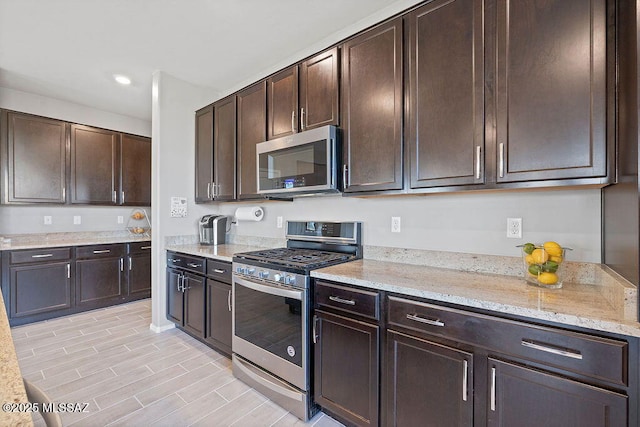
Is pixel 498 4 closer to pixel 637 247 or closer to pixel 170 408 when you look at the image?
pixel 637 247

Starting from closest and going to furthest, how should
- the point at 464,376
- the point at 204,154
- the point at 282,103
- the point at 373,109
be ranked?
the point at 464,376 < the point at 373,109 < the point at 282,103 < the point at 204,154

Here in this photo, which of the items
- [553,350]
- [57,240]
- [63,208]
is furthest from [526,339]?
[63,208]

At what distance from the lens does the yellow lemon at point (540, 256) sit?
4.52 feet

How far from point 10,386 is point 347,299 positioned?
1.30 meters

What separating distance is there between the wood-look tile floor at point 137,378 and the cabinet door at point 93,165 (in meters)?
1.60

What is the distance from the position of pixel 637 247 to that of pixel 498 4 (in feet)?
4.01

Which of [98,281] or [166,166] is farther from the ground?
[166,166]

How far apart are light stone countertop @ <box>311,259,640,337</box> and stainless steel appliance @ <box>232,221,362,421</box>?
0.73ft

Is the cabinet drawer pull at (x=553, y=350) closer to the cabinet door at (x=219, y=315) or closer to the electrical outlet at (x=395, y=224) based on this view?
the electrical outlet at (x=395, y=224)

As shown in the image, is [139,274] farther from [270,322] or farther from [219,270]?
[270,322]

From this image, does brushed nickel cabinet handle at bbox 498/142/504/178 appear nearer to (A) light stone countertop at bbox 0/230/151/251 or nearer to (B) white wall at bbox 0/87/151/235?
(A) light stone countertop at bbox 0/230/151/251

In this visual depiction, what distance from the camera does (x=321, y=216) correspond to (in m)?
2.61

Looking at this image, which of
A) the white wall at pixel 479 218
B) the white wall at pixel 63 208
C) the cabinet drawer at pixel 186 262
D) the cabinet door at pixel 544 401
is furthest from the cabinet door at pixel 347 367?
the white wall at pixel 63 208

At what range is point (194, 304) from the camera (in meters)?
2.77
